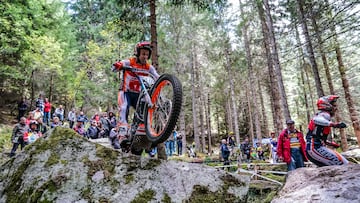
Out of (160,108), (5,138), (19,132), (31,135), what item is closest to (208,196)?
(160,108)

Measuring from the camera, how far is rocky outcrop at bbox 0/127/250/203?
122 inches

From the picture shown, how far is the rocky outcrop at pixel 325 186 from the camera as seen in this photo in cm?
273

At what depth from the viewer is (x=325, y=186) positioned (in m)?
3.08

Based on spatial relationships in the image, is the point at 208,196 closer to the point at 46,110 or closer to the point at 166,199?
the point at 166,199

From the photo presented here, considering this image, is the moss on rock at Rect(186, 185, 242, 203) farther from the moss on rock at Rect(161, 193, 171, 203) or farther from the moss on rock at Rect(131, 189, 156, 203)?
the moss on rock at Rect(131, 189, 156, 203)

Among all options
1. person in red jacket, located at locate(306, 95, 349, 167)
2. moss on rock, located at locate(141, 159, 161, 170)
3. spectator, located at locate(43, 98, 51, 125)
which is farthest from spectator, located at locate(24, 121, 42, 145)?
person in red jacket, located at locate(306, 95, 349, 167)

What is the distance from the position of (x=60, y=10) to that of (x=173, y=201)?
86.2 feet

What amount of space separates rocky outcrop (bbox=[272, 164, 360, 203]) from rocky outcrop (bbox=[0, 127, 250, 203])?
25.6 inches

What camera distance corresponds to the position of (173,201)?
309cm

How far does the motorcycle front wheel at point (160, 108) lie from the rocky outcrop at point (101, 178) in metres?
0.55

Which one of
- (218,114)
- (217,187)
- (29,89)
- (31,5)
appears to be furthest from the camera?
(218,114)

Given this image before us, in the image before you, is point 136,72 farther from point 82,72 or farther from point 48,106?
point 82,72

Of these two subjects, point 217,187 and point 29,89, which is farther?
point 29,89

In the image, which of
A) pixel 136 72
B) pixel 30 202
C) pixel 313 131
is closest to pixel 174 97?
pixel 136 72
